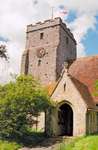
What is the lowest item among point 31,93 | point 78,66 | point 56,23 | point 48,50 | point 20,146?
point 20,146

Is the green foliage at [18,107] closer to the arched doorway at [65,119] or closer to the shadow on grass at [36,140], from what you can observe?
the shadow on grass at [36,140]

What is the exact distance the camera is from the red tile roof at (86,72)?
110ft

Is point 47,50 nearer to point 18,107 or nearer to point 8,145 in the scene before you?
A: point 18,107

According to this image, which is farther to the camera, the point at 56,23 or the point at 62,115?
the point at 56,23

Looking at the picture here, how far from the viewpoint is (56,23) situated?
48.6 metres

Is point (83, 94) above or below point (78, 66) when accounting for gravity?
below

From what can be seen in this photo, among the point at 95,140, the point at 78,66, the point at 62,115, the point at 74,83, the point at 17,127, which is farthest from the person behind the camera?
the point at 78,66

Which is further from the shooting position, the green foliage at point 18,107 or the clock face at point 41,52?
the clock face at point 41,52

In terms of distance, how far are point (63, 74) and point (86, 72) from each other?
5.92m

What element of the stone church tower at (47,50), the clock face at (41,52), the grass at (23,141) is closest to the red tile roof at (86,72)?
the grass at (23,141)

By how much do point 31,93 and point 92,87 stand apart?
24.3 feet

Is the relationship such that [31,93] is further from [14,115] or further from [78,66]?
[78,66]

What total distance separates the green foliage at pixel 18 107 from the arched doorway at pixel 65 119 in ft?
13.5

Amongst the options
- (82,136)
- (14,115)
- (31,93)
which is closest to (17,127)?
(14,115)
